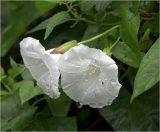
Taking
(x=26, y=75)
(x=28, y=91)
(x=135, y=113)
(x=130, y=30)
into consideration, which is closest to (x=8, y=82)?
(x=26, y=75)

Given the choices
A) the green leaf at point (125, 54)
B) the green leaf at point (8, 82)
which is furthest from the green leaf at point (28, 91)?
the green leaf at point (125, 54)

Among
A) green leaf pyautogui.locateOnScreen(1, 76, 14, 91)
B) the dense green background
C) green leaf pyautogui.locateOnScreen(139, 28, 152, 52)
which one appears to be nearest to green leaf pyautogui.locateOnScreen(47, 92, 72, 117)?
the dense green background

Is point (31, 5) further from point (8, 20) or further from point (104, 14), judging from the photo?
point (104, 14)

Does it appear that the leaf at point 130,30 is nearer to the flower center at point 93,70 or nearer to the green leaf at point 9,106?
the flower center at point 93,70

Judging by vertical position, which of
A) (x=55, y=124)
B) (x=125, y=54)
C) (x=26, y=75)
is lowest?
(x=55, y=124)

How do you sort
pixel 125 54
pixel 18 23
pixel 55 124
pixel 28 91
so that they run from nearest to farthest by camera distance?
pixel 125 54, pixel 28 91, pixel 55 124, pixel 18 23

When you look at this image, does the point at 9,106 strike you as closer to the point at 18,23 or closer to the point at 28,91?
the point at 28,91

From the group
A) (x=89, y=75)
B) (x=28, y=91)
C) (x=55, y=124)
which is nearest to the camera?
(x=89, y=75)

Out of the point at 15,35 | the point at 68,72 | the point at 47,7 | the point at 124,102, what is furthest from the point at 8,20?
the point at 68,72
